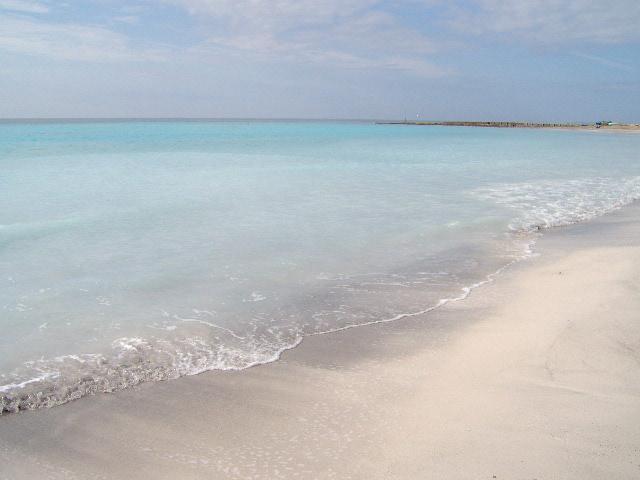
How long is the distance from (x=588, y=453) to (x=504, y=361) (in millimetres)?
1657

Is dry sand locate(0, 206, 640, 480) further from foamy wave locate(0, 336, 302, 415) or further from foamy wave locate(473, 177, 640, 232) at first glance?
foamy wave locate(473, 177, 640, 232)

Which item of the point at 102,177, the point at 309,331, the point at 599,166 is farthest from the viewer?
the point at 599,166

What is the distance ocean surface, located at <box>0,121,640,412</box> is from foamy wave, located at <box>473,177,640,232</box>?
91 mm

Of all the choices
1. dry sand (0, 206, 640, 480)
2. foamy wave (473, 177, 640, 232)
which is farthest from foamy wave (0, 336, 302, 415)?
foamy wave (473, 177, 640, 232)

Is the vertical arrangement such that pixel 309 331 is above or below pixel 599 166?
below

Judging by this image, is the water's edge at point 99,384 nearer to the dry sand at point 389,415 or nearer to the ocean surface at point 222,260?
the ocean surface at point 222,260

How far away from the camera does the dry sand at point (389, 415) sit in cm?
408

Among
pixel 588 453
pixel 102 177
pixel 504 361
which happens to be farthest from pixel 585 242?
pixel 102 177

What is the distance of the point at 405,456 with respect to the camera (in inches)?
164

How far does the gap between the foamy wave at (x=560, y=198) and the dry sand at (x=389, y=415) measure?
745 centimetres

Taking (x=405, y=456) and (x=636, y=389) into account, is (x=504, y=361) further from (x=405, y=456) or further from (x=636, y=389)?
(x=405, y=456)

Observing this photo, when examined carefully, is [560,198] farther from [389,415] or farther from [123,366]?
[123,366]

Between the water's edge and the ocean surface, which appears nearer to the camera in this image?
the water's edge

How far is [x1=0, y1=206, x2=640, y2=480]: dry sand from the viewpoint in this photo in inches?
Answer: 161
